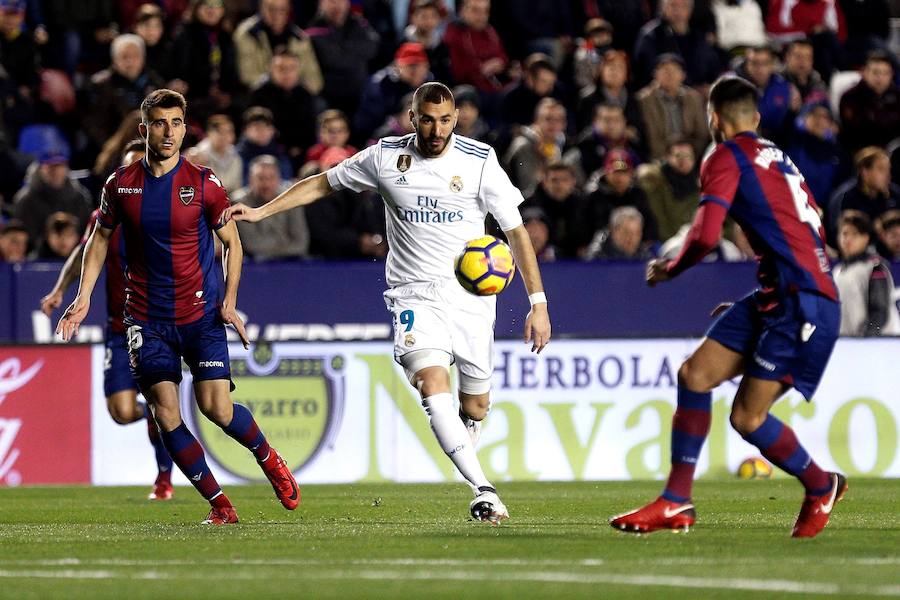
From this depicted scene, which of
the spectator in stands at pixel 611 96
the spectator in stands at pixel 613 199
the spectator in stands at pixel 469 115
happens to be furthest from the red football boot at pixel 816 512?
the spectator in stands at pixel 611 96

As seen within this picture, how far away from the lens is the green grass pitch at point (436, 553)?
6.53 metres

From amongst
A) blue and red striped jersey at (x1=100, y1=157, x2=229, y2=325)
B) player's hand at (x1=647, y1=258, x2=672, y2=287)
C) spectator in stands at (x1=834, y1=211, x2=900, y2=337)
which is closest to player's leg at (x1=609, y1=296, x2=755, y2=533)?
player's hand at (x1=647, y1=258, x2=672, y2=287)

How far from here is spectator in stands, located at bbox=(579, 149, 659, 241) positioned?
→ 58.2 feet

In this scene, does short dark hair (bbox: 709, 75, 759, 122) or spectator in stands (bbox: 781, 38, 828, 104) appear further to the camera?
spectator in stands (bbox: 781, 38, 828, 104)

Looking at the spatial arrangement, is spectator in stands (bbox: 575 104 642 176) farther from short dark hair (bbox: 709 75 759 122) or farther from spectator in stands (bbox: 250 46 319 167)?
short dark hair (bbox: 709 75 759 122)

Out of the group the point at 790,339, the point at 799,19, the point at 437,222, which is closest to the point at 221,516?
the point at 437,222

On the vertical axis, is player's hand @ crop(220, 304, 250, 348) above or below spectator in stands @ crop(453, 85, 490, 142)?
below

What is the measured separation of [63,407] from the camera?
15062 millimetres

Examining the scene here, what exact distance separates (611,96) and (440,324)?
10305 mm

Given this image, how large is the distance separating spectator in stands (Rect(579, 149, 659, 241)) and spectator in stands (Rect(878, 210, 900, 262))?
2258 millimetres

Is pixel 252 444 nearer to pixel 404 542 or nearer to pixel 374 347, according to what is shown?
pixel 404 542

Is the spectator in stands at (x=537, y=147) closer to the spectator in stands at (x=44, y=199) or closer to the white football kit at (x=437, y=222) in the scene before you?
the spectator in stands at (x=44, y=199)

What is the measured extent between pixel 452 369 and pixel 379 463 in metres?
1.06

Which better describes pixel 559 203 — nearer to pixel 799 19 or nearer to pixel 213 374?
pixel 799 19
